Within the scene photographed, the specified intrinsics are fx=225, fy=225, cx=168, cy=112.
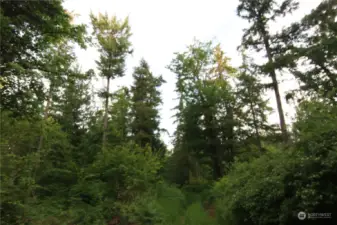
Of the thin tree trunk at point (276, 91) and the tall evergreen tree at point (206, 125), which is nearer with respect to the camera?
the thin tree trunk at point (276, 91)

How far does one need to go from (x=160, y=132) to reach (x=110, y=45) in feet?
34.0

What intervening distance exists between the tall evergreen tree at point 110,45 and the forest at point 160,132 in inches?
3.2

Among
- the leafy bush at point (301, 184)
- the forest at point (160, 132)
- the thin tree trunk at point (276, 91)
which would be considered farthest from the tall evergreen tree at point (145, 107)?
the leafy bush at point (301, 184)

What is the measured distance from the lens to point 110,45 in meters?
16.5

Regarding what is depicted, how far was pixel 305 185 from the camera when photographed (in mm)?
5363

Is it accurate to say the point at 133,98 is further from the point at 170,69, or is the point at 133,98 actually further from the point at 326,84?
the point at 326,84

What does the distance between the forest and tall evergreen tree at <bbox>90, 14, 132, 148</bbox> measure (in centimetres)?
8

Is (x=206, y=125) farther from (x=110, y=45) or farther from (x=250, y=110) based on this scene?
(x=110, y=45)

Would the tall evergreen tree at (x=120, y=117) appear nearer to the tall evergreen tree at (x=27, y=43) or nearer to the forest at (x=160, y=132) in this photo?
the forest at (x=160, y=132)

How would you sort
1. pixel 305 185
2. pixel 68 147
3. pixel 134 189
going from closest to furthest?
pixel 305 185 < pixel 134 189 < pixel 68 147

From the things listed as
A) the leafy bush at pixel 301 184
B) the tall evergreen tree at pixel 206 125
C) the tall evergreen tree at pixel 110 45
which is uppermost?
the tall evergreen tree at pixel 110 45

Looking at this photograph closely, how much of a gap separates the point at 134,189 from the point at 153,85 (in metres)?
16.2

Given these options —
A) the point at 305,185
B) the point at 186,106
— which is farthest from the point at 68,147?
Result: the point at 305,185

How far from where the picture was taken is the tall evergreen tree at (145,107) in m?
22.2
